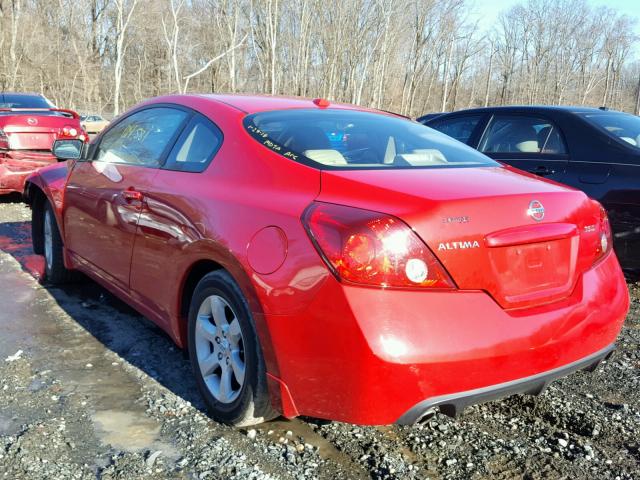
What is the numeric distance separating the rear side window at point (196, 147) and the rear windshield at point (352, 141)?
21cm

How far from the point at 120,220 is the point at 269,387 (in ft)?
5.21

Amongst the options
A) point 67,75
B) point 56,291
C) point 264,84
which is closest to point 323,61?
point 264,84

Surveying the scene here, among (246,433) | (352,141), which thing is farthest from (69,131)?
(246,433)

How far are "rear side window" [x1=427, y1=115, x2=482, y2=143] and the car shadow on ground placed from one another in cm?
369

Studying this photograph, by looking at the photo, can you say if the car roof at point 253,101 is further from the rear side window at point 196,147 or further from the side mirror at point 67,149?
the side mirror at point 67,149

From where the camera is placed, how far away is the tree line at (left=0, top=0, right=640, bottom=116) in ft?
131

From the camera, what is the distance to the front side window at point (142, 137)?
329cm

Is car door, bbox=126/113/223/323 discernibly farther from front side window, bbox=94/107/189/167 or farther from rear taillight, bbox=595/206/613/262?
rear taillight, bbox=595/206/613/262

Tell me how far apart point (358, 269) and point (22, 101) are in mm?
10448

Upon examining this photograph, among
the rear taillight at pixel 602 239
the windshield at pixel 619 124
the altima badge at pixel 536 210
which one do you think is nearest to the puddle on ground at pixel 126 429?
the altima badge at pixel 536 210

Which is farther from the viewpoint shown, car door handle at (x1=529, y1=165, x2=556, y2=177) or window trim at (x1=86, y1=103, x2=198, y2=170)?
car door handle at (x1=529, y1=165, x2=556, y2=177)

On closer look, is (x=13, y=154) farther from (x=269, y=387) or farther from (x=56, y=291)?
(x=269, y=387)

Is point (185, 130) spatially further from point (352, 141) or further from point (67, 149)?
point (67, 149)

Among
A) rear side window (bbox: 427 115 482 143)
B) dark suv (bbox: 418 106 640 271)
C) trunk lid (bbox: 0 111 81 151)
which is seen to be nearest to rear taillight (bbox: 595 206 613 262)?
dark suv (bbox: 418 106 640 271)
